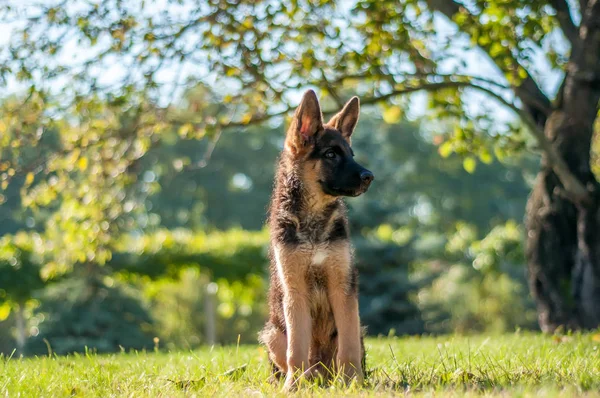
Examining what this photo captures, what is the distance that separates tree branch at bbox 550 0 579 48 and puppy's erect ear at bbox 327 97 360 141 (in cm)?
565

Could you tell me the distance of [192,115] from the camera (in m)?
11.9

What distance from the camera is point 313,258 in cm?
541

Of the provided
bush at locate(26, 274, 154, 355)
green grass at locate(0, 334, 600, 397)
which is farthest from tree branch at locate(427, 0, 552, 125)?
bush at locate(26, 274, 154, 355)

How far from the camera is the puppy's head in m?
5.62

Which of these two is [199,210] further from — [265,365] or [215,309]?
[265,365]

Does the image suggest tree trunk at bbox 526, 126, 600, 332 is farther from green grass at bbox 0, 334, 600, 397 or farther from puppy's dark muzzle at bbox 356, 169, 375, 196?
puppy's dark muzzle at bbox 356, 169, 375, 196

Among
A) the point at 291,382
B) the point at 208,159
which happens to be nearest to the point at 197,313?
the point at 208,159

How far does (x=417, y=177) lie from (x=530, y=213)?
129 ft

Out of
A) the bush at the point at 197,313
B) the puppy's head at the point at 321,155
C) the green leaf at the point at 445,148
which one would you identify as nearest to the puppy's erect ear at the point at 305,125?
the puppy's head at the point at 321,155

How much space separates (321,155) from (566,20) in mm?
6483

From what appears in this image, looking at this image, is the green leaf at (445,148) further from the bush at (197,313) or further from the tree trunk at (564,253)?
the bush at (197,313)

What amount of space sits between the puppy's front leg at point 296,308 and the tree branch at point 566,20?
273 inches

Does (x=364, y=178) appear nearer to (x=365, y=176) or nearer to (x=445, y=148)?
(x=365, y=176)

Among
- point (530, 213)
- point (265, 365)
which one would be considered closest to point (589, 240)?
point (530, 213)
